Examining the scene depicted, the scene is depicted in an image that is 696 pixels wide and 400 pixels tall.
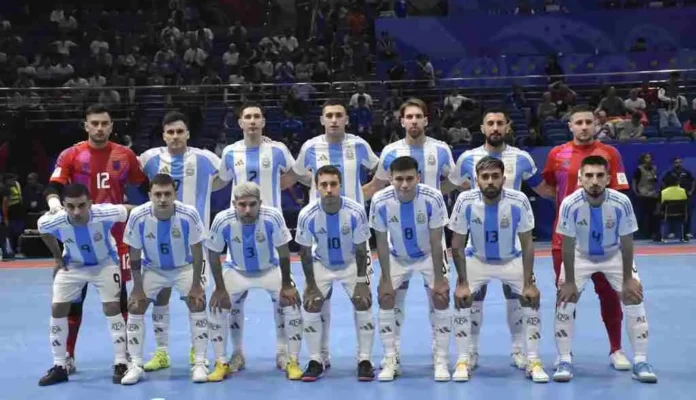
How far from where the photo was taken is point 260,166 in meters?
9.57

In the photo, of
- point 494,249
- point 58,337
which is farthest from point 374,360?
point 58,337

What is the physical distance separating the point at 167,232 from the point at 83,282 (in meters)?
0.97

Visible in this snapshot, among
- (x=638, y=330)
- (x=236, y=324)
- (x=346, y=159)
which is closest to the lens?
(x=638, y=330)

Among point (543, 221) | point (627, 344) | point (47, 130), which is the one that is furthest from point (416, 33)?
point (627, 344)

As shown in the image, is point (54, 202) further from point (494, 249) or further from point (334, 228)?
point (494, 249)

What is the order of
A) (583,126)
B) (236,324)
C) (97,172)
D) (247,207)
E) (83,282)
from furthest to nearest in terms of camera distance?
(97,172)
(236,324)
(583,126)
(83,282)
(247,207)

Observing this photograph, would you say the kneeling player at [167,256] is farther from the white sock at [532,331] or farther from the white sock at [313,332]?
the white sock at [532,331]

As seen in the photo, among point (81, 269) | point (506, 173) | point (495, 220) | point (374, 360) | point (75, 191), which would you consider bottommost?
point (374, 360)

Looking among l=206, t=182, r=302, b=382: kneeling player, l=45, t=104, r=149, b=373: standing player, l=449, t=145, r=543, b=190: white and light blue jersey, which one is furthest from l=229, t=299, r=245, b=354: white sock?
l=449, t=145, r=543, b=190: white and light blue jersey

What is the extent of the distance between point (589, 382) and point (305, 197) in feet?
36.7

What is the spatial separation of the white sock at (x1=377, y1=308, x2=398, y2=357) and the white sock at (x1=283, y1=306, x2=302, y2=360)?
2.61ft

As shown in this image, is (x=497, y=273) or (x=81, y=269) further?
(x=81, y=269)

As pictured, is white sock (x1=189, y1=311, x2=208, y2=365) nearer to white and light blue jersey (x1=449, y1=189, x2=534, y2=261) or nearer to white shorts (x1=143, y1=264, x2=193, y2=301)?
white shorts (x1=143, y1=264, x2=193, y2=301)

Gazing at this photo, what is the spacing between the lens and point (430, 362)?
30.4 ft
